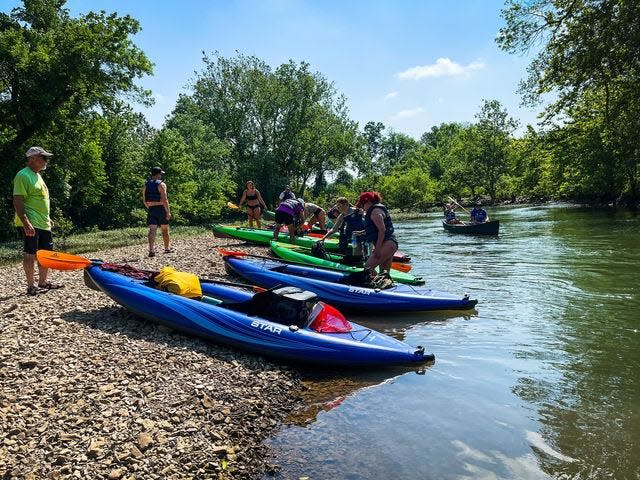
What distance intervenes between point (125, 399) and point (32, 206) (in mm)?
3808

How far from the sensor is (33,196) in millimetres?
6504

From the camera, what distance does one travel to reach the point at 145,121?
41.8 meters

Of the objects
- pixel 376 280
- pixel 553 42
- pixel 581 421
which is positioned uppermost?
pixel 553 42

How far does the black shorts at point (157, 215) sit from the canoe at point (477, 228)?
14.4 meters

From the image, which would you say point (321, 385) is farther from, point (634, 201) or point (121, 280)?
point (634, 201)

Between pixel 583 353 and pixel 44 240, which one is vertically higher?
pixel 44 240

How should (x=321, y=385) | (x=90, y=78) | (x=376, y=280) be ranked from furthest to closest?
(x=90, y=78)
(x=376, y=280)
(x=321, y=385)

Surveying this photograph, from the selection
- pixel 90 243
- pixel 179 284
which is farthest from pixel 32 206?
pixel 90 243

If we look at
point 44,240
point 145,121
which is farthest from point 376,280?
point 145,121

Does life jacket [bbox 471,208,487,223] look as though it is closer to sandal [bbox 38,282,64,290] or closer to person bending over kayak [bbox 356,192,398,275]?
person bending over kayak [bbox 356,192,398,275]

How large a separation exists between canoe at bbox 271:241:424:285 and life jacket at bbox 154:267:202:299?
3352 mm

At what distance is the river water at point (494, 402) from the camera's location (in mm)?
3740

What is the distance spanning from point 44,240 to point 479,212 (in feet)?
61.3

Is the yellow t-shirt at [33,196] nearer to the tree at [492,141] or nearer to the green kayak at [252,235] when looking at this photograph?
the green kayak at [252,235]
